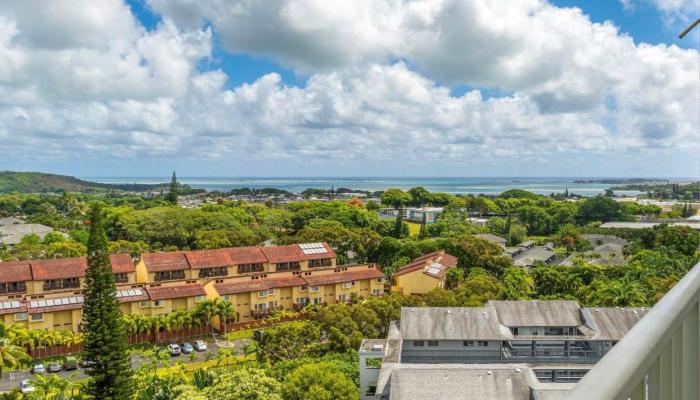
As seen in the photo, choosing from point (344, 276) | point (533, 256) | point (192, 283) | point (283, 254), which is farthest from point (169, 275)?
point (533, 256)

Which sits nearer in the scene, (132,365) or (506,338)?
(506,338)

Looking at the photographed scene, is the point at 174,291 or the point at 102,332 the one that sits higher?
the point at 102,332

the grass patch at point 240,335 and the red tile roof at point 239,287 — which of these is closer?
the grass patch at point 240,335

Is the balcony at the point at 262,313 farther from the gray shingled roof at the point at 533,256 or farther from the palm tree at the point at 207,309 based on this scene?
the gray shingled roof at the point at 533,256

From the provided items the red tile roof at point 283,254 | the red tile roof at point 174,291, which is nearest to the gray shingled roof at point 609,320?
the red tile roof at point 283,254

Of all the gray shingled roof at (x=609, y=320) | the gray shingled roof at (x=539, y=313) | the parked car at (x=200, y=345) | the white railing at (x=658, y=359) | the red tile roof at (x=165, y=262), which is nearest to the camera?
the white railing at (x=658, y=359)

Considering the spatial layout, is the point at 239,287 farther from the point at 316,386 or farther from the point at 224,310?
the point at 316,386

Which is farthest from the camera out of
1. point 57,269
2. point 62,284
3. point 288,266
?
point 288,266
